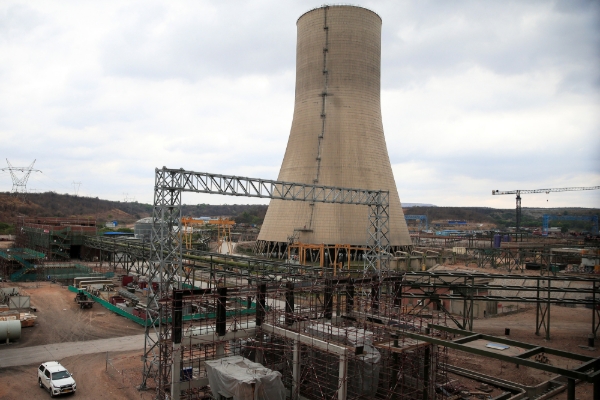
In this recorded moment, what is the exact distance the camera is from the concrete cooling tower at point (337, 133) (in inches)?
1300

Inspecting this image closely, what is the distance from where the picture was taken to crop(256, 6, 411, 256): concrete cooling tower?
33.0 meters

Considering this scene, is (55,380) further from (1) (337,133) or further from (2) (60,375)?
(1) (337,133)

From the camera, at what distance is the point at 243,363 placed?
42.7ft

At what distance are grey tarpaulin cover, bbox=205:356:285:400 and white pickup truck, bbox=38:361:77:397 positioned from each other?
189 inches

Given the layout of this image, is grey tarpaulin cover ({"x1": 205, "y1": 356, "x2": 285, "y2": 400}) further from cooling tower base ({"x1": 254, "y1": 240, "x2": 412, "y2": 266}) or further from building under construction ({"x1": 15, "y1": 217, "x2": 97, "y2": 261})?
building under construction ({"x1": 15, "y1": 217, "x2": 97, "y2": 261})

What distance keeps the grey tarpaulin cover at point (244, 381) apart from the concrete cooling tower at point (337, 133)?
20.9m

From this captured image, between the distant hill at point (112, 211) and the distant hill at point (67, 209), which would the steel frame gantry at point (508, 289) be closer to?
the distant hill at point (112, 211)

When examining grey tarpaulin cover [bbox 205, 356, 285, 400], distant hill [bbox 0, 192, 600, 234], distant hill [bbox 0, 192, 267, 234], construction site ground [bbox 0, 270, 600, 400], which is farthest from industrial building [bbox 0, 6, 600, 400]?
distant hill [bbox 0, 192, 267, 234]

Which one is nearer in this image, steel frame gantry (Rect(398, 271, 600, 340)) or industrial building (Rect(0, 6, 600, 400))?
industrial building (Rect(0, 6, 600, 400))

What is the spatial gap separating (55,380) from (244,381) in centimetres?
667

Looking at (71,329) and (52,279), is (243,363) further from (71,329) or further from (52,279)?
(52,279)

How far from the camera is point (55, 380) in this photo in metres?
13.8

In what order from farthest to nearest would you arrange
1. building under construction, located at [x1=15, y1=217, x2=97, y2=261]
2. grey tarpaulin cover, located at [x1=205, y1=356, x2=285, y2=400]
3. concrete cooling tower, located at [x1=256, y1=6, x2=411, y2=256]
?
building under construction, located at [x1=15, y1=217, x2=97, y2=261] < concrete cooling tower, located at [x1=256, y1=6, x2=411, y2=256] < grey tarpaulin cover, located at [x1=205, y1=356, x2=285, y2=400]

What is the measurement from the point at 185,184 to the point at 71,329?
33.7 ft
